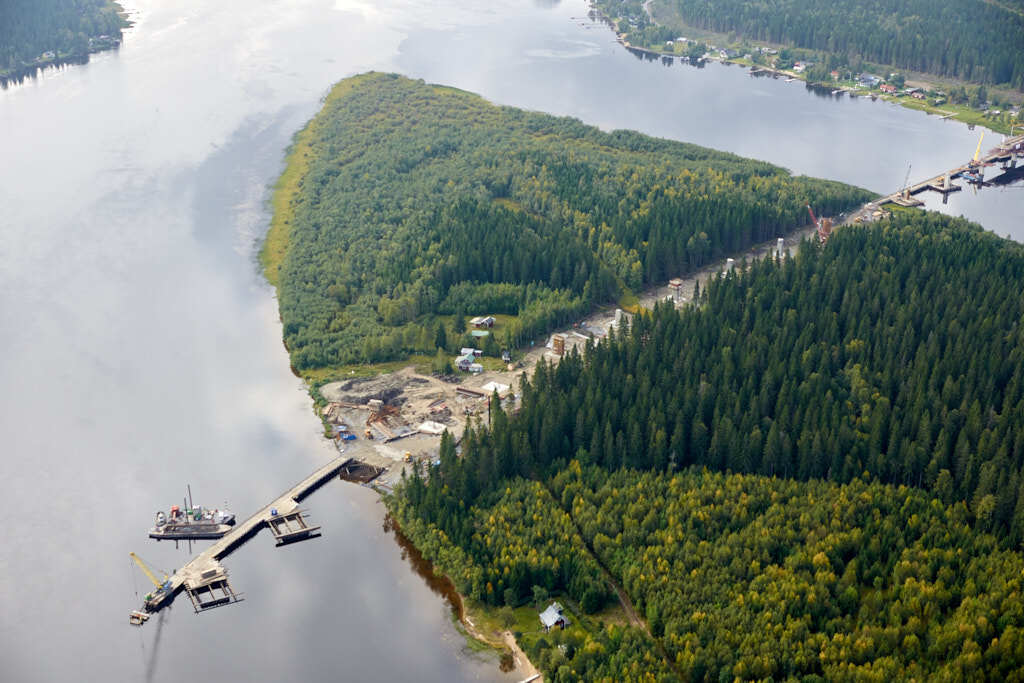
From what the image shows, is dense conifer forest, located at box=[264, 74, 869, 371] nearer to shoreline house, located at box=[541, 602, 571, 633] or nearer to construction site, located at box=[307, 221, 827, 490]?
construction site, located at box=[307, 221, 827, 490]

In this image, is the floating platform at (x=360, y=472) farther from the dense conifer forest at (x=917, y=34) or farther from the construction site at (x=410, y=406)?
the dense conifer forest at (x=917, y=34)

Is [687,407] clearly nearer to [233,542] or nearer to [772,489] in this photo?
[772,489]

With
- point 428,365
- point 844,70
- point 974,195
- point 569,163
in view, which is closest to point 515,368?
point 428,365

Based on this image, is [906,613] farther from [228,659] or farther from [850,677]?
[228,659]

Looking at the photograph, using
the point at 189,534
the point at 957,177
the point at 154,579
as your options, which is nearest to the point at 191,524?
the point at 189,534

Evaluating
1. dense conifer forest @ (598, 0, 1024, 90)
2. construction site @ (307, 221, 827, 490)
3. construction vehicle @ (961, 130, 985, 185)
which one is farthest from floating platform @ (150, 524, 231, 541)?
dense conifer forest @ (598, 0, 1024, 90)

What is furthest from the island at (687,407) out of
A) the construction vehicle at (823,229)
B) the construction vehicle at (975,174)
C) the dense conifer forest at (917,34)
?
the dense conifer forest at (917,34)
